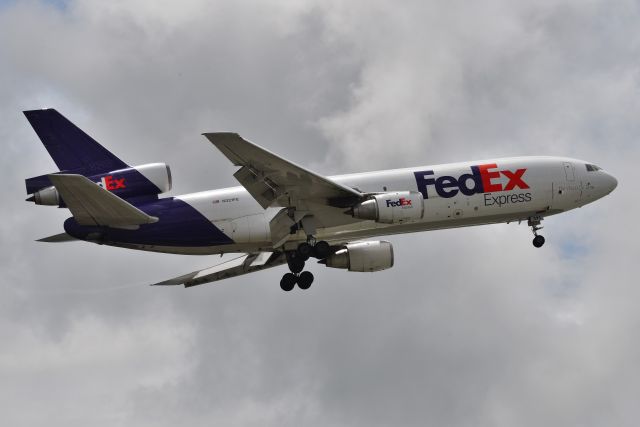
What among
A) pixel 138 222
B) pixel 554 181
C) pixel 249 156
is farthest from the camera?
pixel 554 181

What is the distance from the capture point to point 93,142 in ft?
168

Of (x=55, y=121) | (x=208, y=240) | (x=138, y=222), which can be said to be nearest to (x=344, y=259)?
(x=208, y=240)

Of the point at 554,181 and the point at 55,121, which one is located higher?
the point at 55,121

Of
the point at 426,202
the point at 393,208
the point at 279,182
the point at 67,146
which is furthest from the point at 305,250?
the point at 67,146

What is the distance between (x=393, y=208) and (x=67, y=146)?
48.1 feet

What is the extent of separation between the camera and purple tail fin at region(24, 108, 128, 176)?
166 feet

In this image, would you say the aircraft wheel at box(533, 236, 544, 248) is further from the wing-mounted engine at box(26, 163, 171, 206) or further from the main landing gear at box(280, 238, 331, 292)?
the wing-mounted engine at box(26, 163, 171, 206)

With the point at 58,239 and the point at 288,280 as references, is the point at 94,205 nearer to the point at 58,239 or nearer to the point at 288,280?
the point at 58,239

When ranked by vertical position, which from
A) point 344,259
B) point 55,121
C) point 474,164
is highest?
point 55,121

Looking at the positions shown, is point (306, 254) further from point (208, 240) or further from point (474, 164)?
point (474, 164)

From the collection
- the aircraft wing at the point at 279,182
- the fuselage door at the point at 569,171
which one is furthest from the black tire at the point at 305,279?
the fuselage door at the point at 569,171

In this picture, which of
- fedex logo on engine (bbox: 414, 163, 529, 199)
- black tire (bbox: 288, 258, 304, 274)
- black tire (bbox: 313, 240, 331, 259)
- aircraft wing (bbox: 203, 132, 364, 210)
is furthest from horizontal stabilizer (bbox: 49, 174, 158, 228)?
fedex logo on engine (bbox: 414, 163, 529, 199)

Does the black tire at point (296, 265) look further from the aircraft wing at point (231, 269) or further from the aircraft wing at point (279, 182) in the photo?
the aircraft wing at point (231, 269)

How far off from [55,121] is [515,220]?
70.1ft
